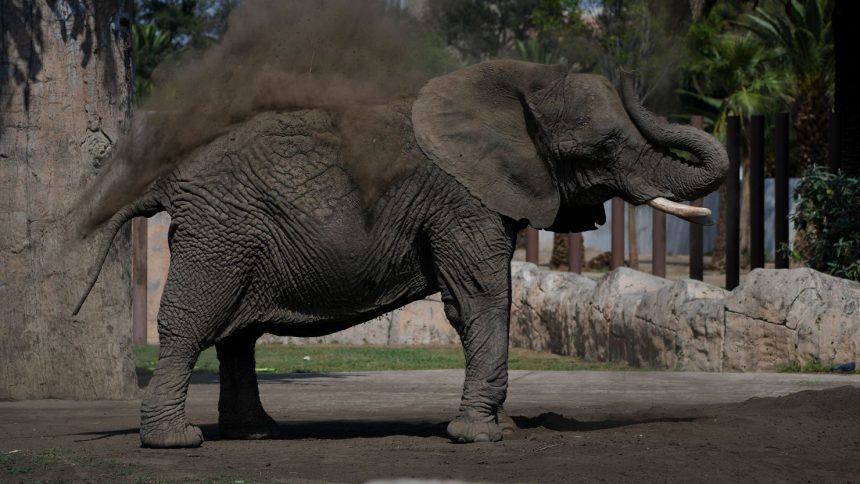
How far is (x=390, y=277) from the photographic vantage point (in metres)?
9.09

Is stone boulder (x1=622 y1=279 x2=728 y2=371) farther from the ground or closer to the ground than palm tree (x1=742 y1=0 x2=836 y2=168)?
closer to the ground

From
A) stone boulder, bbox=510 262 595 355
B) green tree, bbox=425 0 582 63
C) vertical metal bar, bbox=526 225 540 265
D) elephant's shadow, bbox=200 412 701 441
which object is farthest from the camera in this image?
green tree, bbox=425 0 582 63

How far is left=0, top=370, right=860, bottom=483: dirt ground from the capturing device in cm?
737

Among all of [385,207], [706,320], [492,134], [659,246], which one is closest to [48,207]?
[385,207]

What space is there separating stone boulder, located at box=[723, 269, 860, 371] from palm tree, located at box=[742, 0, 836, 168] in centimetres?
1938

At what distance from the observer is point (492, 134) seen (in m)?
9.13

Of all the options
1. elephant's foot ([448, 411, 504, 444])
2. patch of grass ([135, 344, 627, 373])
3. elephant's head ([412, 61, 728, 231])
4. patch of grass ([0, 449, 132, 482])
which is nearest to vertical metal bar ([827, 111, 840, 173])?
patch of grass ([135, 344, 627, 373])

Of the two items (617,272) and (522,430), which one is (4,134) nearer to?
(522,430)

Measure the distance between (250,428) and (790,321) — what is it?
6.58 meters

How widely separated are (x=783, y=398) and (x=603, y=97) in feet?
9.62

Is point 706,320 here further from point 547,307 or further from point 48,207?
point 48,207

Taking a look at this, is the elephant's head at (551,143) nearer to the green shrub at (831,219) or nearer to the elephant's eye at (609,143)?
the elephant's eye at (609,143)

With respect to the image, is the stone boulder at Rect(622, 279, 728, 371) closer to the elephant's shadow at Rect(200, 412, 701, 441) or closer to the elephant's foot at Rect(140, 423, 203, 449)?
the elephant's shadow at Rect(200, 412, 701, 441)

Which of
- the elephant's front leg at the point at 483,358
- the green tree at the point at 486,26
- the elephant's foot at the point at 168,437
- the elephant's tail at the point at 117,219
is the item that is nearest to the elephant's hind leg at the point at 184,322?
the elephant's foot at the point at 168,437
